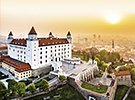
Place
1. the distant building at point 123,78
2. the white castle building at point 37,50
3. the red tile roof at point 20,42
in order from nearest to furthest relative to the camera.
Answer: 1. the distant building at point 123,78
2. the white castle building at point 37,50
3. the red tile roof at point 20,42

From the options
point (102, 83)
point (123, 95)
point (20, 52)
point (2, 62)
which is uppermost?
point (20, 52)

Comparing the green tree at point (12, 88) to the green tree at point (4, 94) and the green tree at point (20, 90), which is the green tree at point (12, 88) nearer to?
the green tree at point (20, 90)

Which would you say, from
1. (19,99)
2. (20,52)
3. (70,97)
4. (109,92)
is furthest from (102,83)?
(20,52)

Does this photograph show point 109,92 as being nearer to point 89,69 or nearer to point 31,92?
point 89,69

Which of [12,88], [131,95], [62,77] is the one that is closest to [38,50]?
[62,77]

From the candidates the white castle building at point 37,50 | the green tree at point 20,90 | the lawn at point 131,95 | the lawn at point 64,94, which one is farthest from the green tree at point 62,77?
the lawn at point 131,95
